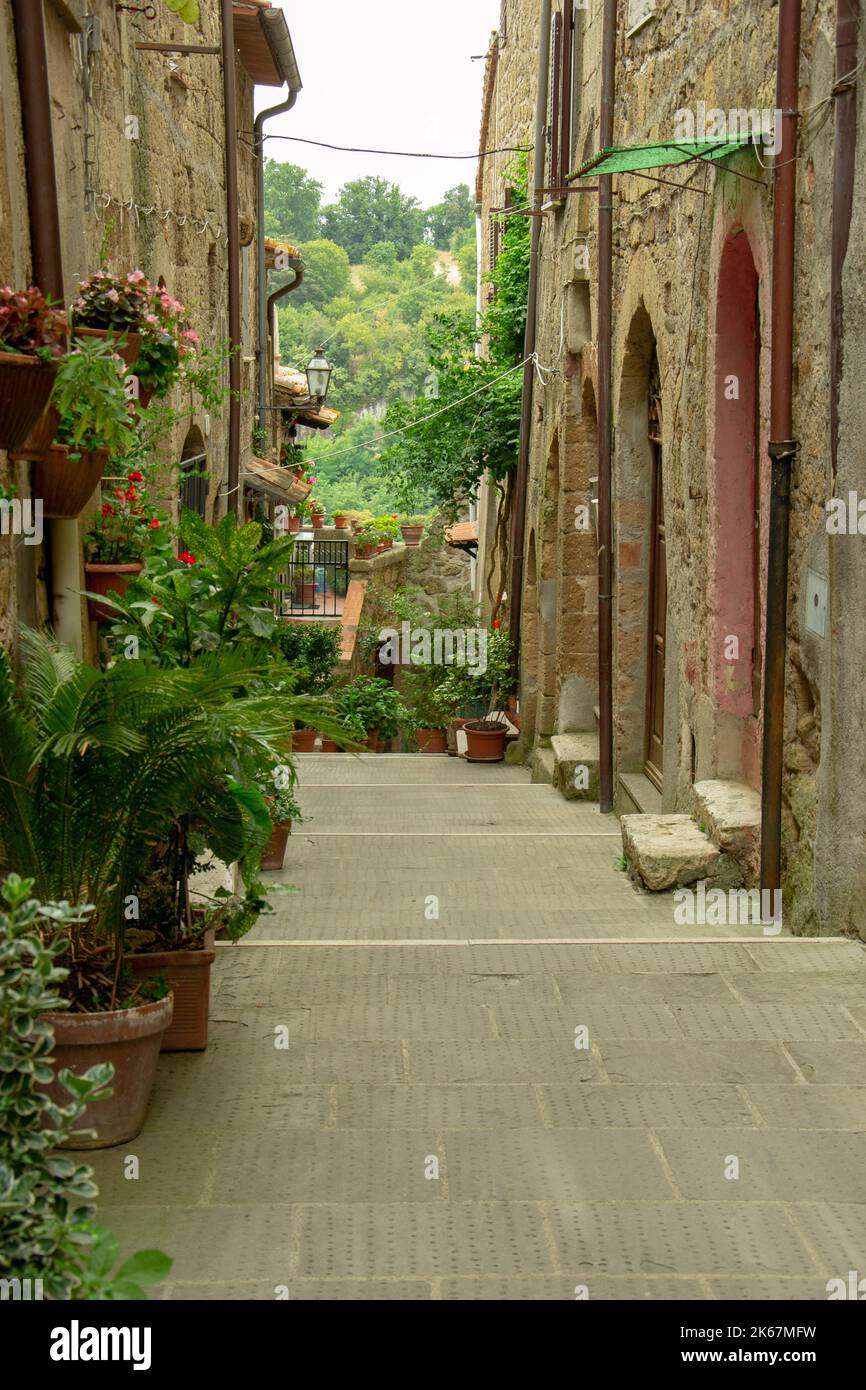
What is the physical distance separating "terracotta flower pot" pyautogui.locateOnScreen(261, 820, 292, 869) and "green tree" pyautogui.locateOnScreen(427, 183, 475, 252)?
93.7 metres

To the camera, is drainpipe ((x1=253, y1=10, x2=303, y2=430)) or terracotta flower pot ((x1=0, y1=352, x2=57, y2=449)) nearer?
terracotta flower pot ((x1=0, y1=352, x2=57, y2=449))

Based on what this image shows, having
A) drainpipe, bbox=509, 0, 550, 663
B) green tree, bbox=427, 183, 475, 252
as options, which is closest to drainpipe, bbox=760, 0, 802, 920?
drainpipe, bbox=509, 0, 550, 663

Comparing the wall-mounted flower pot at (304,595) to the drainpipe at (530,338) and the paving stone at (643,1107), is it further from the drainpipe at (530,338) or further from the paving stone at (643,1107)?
the paving stone at (643,1107)

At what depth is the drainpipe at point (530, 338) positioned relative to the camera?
526 inches

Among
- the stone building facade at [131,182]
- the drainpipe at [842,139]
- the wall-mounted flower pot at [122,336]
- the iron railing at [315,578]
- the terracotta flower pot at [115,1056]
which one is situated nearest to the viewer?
the terracotta flower pot at [115,1056]

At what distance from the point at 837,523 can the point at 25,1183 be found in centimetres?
368

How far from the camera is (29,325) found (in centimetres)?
464

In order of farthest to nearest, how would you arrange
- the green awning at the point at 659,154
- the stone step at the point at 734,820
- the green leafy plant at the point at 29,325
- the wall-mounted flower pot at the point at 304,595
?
the wall-mounted flower pot at the point at 304,595
the stone step at the point at 734,820
the green awning at the point at 659,154
the green leafy plant at the point at 29,325

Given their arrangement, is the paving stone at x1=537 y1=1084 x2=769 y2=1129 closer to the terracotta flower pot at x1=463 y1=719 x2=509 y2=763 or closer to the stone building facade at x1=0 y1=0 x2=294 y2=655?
the stone building facade at x1=0 y1=0 x2=294 y2=655

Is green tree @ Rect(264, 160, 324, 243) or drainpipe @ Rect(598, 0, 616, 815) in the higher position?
green tree @ Rect(264, 160, 324, 243)

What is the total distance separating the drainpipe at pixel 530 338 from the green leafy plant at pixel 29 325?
359 inches

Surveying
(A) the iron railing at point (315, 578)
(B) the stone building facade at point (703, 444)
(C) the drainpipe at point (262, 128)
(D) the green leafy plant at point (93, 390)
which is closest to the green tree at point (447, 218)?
(A) the iron railing at point (315, 578)

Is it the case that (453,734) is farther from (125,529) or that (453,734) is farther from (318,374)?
(125,529)

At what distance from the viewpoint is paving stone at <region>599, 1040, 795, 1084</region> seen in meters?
4.27
